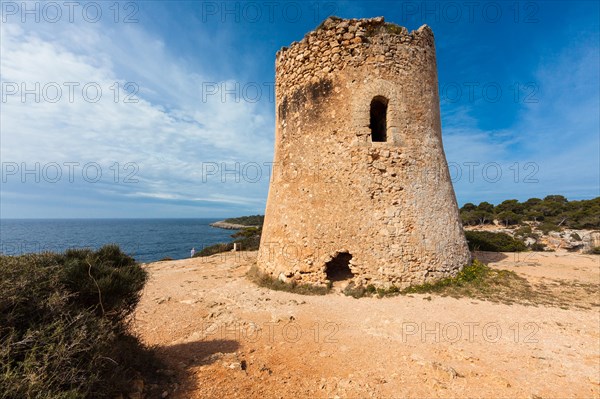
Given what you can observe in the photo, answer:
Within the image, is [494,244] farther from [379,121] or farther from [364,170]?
[364,170]

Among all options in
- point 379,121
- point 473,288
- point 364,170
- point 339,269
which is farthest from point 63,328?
point 379,121

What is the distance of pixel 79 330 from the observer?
9.31 feet

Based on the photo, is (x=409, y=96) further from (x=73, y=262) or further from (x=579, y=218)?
(x=579, y=218)

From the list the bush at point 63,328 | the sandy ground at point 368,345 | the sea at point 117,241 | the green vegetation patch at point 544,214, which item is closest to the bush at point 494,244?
the sandy ground at point 368,345

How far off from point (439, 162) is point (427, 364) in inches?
259

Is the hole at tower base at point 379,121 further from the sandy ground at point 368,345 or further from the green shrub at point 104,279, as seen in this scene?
the green shrub at point 104,279

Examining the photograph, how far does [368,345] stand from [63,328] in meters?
4.36

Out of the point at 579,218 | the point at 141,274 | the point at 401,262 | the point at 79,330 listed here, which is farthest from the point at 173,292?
the point at 579,218

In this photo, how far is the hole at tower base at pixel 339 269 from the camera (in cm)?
866

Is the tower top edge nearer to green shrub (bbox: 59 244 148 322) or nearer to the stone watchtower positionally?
the stone watchtower

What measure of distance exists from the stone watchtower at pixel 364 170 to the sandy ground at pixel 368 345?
1.22m

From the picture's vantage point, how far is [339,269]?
9.43 m

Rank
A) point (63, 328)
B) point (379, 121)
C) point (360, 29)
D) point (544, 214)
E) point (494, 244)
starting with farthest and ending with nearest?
point (544, 214) < point (494, 244) < point (379, 121) < point (360, 29) < point (63, 328)

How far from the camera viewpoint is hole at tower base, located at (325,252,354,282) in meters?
8.66
